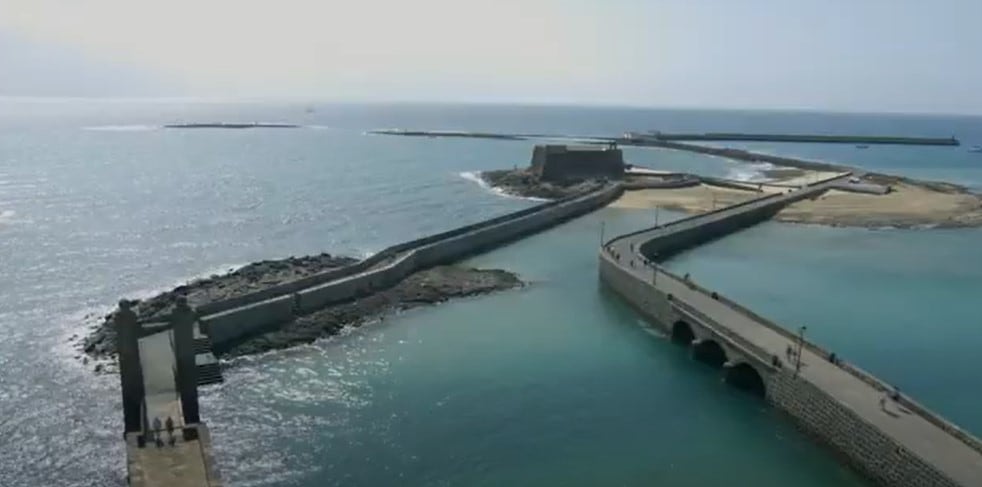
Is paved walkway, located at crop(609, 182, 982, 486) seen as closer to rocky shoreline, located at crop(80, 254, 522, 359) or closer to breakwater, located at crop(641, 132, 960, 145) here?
rocky shoreline, located at crop(80, 254, 522, 359)

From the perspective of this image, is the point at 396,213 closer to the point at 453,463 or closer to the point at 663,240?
the point at 663,240

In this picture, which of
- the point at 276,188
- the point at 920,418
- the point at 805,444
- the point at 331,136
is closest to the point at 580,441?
the point at 805,444

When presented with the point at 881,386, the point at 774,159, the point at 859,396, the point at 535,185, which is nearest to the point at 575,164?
the point at 535,185

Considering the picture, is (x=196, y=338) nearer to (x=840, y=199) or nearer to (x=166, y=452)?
(x=166, y=452)

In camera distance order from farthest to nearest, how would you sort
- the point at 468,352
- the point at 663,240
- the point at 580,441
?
the point at 663,240 → the point at 468,352 → the point at 580,441

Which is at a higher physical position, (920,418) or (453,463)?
(920,418)

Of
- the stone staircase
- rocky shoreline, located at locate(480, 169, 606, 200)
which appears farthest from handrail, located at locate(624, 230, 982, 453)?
rocky shoreline, located at locate(480, 169, 606, 200)

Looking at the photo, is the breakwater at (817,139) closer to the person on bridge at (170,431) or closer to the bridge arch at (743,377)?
the bridge arch at (743,377)
